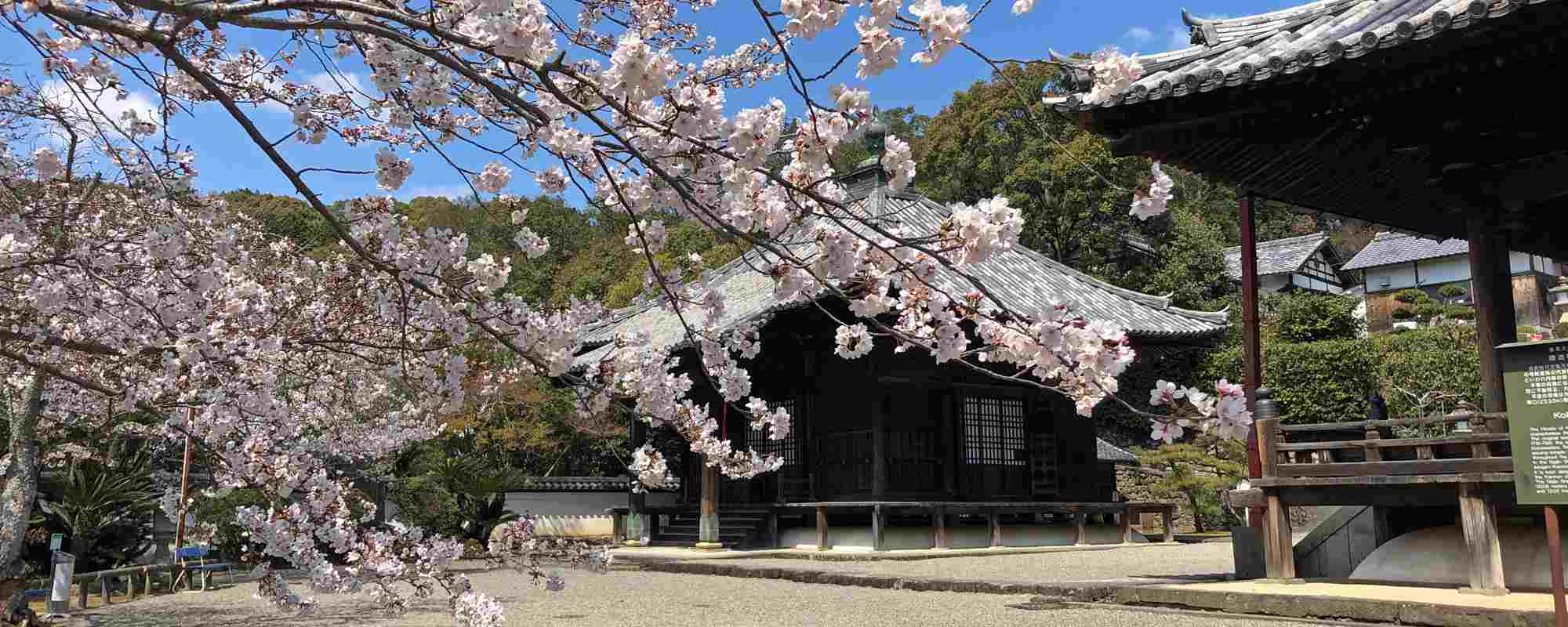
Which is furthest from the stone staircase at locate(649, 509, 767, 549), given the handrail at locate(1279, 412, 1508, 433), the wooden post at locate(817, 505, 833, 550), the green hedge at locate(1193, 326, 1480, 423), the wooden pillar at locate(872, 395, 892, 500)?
the green hedge at locate(1193, 326, 1480, 423)

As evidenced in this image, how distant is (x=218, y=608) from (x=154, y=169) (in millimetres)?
6638

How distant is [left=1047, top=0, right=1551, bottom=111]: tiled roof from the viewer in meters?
5.25

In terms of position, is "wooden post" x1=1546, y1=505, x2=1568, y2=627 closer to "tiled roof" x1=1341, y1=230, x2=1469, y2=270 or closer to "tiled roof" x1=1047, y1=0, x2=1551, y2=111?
"tiled roof" x1=1047, y1=0, x2=1551, y2=111

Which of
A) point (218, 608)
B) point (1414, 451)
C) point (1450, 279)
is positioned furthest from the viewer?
point (1450, 279)

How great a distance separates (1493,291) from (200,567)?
12283 millimetres

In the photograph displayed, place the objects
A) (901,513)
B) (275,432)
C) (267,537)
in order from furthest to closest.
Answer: (901,513) < (275,432) < (267,537)

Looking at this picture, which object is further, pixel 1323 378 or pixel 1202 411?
pixel 1323 378

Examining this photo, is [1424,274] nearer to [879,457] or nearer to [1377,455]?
[879,457]

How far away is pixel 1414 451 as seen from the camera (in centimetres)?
689

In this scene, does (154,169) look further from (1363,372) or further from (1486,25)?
(1363,372)

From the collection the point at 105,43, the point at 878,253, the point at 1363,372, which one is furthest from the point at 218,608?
the point at 1363,372

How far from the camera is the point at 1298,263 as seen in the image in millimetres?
35594

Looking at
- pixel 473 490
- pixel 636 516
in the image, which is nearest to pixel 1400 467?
pixel 636 516

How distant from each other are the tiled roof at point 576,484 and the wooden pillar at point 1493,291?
17.4 m
